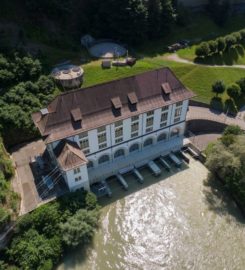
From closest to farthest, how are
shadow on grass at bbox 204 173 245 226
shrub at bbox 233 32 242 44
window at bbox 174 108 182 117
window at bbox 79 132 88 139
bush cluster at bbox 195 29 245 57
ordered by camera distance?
window at bbox 79 132 88 139 < shadow on grass at bbox 204 173 245 226 < window at bbox 174 108 182 117 < bush cluster at bbox 195 29 245 57 < shrub at bbox 233 32 242 44

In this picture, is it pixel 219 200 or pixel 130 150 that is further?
pixel 130 150

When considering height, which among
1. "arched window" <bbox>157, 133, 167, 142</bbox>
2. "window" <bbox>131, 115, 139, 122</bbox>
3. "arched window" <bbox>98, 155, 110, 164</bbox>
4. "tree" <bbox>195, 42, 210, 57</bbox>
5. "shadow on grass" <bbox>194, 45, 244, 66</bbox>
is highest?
"tree" <bbox>195, 42, 210, 57</bbox>

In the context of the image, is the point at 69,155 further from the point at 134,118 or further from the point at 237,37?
the point at 237,37

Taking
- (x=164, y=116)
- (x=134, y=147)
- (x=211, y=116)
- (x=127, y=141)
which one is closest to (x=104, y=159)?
(x=127, y=141)

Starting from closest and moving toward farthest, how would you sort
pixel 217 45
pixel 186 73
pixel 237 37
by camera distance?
pixel 186 73 → pixel 217 45 → pixel 237 37

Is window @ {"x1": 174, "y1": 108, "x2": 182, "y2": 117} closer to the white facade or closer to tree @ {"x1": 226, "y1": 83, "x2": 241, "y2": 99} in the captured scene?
the white facade

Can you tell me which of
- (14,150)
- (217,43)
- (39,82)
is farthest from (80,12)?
(14,150)

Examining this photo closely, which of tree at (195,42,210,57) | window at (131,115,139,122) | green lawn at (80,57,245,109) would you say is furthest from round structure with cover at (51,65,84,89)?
tree at (195,42,210,57)

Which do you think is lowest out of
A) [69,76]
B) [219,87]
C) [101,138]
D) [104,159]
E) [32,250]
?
[32,250]
